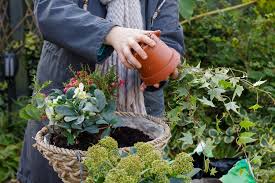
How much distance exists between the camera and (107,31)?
4.96ft

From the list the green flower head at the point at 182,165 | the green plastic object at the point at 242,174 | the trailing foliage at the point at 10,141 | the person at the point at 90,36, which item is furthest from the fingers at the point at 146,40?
the trailing foliage at the point at 10,141

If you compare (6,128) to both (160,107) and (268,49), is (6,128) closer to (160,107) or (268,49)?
(268,49)

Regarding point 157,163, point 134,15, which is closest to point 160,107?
point 134,15

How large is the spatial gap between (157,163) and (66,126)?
0.31 m

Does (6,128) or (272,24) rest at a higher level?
(272,24)

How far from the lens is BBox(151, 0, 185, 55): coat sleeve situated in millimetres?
1816

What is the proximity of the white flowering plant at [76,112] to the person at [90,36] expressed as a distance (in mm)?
124

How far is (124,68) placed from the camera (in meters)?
1.70

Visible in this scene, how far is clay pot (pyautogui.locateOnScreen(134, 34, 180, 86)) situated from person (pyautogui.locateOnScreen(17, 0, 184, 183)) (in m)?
0.02

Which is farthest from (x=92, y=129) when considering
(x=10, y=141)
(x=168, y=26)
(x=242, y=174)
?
(x=10, y=141)

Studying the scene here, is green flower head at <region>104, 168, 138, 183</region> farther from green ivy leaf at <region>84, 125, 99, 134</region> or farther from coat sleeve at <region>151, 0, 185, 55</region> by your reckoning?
coat sleeve at <region>151, 0, 185, 55</region>

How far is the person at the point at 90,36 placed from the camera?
4.93ft

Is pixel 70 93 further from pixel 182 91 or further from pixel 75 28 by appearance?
pixel 182 91

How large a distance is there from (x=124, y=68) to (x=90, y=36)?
0.62 feet
